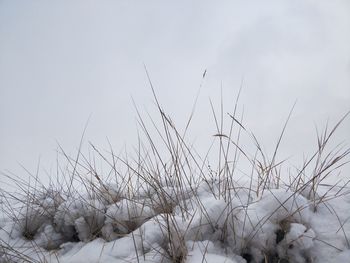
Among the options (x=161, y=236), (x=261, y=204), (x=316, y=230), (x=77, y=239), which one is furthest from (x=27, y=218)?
(x=316, y=230)

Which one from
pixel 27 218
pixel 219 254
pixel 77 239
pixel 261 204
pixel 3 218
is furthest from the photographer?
pixel 3 218

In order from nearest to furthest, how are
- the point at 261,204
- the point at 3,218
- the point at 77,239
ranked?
1. the point at 261,204
2. the point at 77,239
3. the point at 3,218

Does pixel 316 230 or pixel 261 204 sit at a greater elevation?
pixel 261 204

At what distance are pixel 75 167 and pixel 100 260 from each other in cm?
89

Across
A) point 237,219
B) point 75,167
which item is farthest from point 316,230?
point 75,167

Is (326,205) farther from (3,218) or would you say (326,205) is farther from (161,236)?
(3,218)

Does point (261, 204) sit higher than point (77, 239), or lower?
higher

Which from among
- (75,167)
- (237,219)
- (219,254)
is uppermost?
(75,167)

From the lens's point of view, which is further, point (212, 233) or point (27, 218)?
point (27, 218)

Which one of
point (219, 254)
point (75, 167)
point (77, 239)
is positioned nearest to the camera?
point (219, 254)

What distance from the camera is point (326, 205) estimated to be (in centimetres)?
137

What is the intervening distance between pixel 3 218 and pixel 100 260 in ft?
4.23

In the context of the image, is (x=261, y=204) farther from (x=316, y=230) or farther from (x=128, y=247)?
(x=128, y=247)

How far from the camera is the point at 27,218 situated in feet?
6.05
